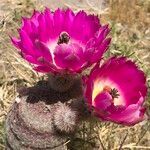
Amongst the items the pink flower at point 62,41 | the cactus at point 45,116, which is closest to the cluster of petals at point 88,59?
the pink flower at point 62,41

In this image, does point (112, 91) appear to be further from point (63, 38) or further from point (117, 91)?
point (63, 38)

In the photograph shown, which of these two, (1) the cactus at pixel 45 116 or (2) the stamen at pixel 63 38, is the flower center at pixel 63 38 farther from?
(1) the cactus at pixel 45 116

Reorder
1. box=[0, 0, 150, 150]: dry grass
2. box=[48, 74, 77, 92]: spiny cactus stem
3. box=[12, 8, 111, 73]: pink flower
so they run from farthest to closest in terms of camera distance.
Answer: box=[0, 0, 150, 150]: dry grass < box=[48, 74, 77, 92]: spiny cactus stem < box=[12, 8, 111, 73]: pink flower

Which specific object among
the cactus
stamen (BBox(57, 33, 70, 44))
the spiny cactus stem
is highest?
stamen (BBox(57, 33, 70, 44))

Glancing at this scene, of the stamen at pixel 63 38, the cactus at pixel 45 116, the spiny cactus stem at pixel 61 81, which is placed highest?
the stamen at pixel 63 38

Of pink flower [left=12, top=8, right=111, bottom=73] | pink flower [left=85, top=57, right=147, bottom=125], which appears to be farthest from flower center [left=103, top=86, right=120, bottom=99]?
pink flower [left=12, top=8, right=111, bottom=73]

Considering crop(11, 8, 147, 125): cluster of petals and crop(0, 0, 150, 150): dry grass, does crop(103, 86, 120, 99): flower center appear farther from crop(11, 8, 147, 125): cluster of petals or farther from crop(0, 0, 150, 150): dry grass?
crop(0, 0, 150, 150): dry grass

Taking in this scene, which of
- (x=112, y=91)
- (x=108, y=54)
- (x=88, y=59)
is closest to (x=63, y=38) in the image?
(x=88, y=59)
